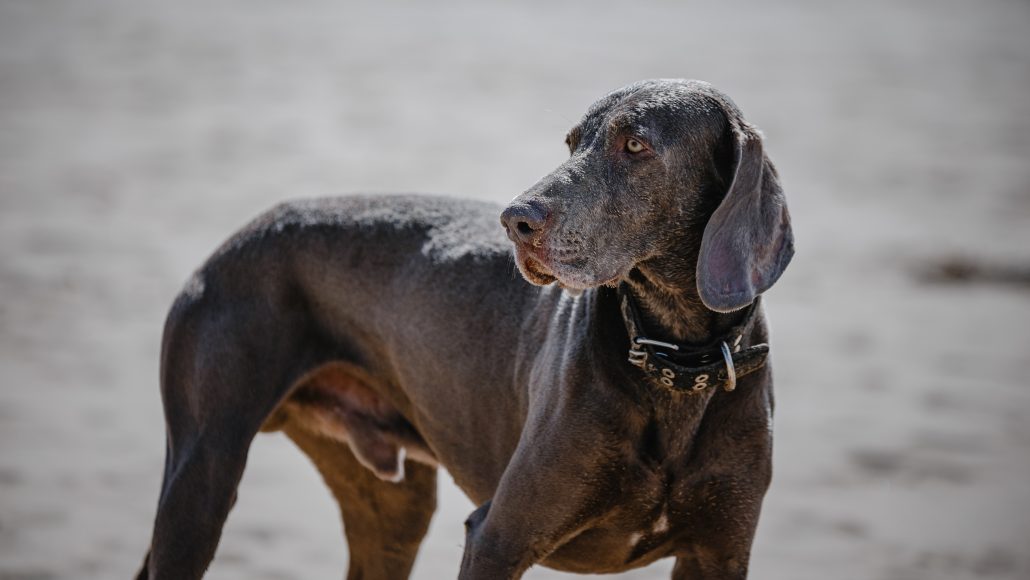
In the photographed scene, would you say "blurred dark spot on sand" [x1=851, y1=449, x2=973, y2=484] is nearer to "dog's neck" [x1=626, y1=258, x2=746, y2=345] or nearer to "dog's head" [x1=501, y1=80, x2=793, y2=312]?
"dog's neck" [x1=626, y1=258, x2=746, y2=345]

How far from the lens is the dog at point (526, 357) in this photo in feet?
9.82

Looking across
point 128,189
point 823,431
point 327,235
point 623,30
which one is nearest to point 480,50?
point 623,30

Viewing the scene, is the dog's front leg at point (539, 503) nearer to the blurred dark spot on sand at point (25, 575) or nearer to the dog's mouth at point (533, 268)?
the dog's mouth at point (533, 268)

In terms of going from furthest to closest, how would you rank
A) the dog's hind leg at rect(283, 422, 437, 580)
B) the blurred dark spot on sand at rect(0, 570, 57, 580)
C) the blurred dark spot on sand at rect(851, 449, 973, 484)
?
the blurred dark spot on sand at rect(851, 449, 973, 484)
the blurred dark spot on sand at rect(0, 570, 57, 580)
the dog's hind leg at rect(283, 422, 437, 580)

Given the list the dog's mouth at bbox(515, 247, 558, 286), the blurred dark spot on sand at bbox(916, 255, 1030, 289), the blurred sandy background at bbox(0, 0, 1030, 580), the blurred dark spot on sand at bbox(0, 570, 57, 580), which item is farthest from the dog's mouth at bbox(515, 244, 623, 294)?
the blurred dark spot on sand at bbox(916, 255, 1030, 289)

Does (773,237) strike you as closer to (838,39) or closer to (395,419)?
(395,419)

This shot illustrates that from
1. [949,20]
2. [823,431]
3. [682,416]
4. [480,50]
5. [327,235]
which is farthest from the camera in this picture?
[949,20]

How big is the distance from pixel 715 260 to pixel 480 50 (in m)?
12.7

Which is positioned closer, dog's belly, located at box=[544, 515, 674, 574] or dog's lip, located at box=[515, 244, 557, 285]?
dog's lip, located at box=[515, 244, 557, 285]

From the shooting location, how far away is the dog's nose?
285cm

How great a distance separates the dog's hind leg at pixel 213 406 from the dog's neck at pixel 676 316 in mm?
1204

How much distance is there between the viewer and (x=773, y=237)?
9.83 feet

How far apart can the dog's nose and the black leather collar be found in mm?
466

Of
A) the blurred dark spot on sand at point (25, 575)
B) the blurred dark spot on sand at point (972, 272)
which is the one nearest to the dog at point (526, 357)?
the blurred dark spot on sand at point (25, 575)
